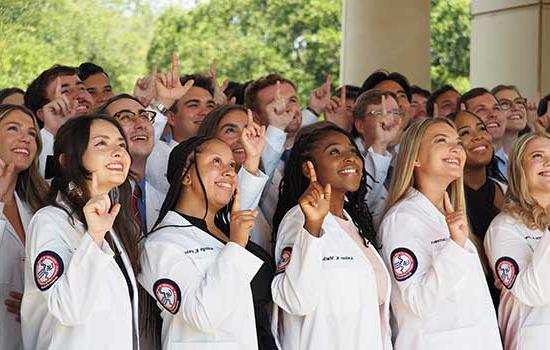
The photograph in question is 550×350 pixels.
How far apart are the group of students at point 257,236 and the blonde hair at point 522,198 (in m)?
0.01

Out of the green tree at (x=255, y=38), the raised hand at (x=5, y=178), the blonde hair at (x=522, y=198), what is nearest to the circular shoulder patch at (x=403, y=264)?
the blonde hair at (x=522, y=198)

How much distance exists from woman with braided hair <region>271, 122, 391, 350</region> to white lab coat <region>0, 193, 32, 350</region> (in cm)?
119

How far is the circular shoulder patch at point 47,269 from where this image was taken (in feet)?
16.8

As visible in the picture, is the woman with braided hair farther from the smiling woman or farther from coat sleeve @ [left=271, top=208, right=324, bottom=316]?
the smiling woman

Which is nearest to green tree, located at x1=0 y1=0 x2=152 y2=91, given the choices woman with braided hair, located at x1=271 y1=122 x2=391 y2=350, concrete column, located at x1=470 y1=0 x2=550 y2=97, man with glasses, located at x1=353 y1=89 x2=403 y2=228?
concrete column, located at x1=470 y1=0 x2=550 y2=97

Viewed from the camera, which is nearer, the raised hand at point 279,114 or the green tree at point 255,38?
Result: the raised hand at point 279,114

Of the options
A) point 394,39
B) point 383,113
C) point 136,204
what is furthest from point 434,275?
point 394,39

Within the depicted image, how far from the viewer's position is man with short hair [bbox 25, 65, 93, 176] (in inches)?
278

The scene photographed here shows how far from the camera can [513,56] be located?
1302 centimetres

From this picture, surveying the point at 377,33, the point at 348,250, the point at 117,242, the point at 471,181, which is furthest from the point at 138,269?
the point at 377,33

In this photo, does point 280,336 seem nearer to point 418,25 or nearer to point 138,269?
point 138,269

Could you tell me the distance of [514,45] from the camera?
13.1 metres

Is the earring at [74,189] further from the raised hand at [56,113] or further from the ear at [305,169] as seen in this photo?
the raised hand at [56,113]

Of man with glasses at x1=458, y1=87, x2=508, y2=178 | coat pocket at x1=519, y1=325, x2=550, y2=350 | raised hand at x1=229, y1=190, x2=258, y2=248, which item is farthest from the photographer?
man with glasses at x1=458, y1=87, x2=508, y2=178
